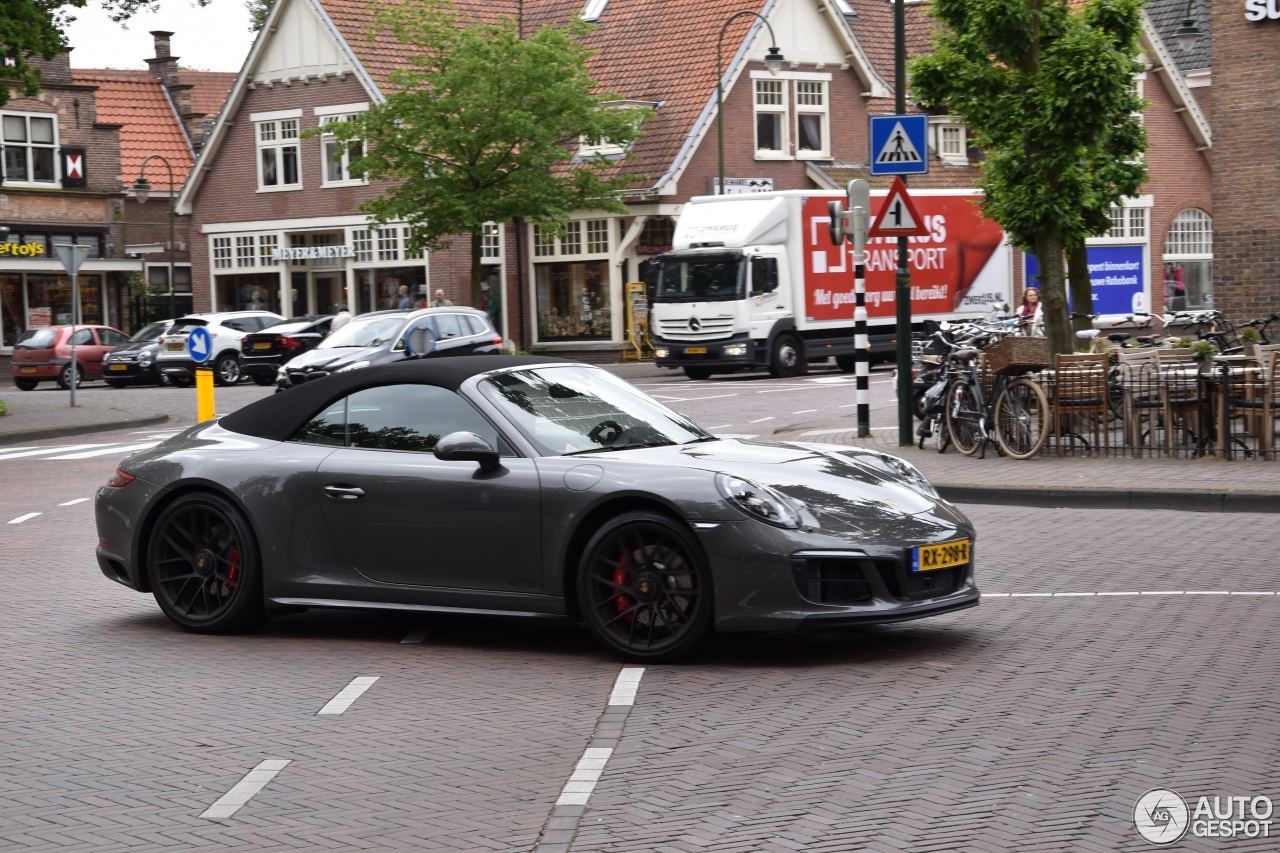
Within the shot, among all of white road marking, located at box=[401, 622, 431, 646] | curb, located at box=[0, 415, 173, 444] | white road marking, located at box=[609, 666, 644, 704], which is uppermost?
curb, located at box=[0, 415, 173, 444]

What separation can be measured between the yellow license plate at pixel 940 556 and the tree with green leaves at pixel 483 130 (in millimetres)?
32486

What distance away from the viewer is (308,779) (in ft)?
19.2

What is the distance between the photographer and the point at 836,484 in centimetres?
771

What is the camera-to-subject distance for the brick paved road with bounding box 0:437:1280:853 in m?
5.20

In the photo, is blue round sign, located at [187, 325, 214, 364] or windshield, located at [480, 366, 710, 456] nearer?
windshield, located at [480, 366, 710, 456]

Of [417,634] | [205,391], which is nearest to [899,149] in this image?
[205,391]

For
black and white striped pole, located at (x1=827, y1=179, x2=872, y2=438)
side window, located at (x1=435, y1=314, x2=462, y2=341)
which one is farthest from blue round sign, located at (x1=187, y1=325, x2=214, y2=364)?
black and white striped pole, located at (x1=827, y1=179, x2=872, y2=438)

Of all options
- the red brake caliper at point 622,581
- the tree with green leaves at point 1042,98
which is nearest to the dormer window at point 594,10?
the tree with green leaves at point 1042,98

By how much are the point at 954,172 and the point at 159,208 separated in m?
27.8

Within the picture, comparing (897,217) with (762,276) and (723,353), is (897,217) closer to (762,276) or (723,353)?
(762,276)

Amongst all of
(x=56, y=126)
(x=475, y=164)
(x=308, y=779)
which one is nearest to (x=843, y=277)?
(x=475, y=164)

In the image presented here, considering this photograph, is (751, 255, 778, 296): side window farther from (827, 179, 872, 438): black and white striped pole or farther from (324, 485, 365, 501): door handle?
(324, 485, 365, 501): door handle

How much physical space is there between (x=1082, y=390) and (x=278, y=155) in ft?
121

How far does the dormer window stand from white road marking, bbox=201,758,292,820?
44.4 metres
